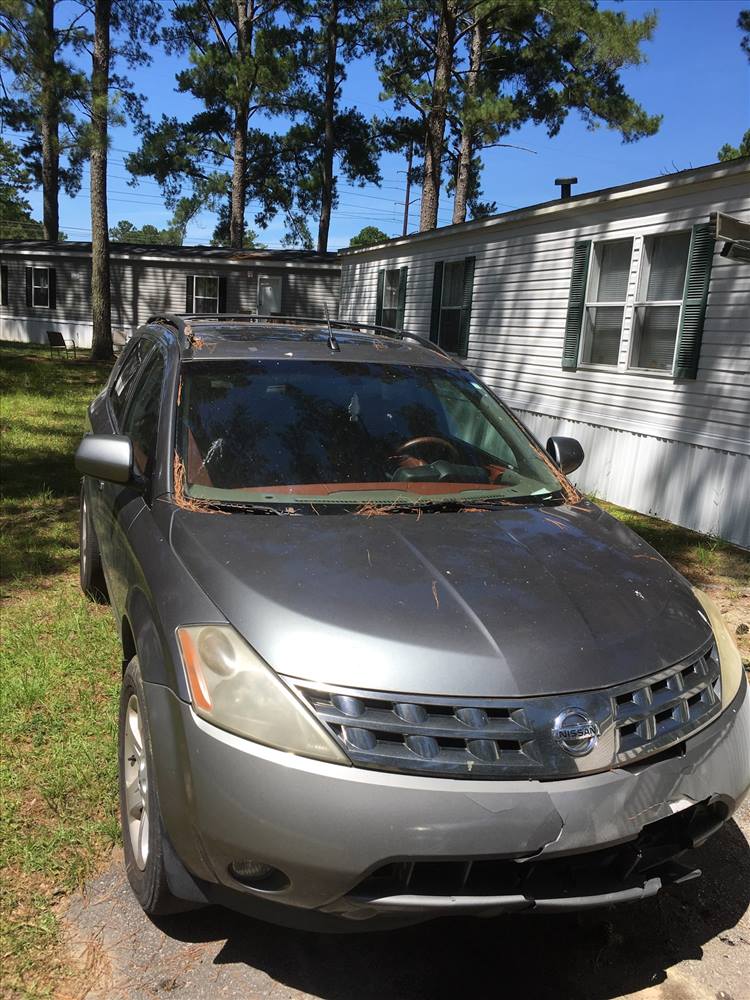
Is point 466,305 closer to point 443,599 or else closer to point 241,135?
point 443,599

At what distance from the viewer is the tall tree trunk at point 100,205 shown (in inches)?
584

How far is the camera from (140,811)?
246 cm

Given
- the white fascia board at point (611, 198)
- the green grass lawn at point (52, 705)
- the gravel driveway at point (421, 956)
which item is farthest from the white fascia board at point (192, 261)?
the gravel driveway at point (421, 956)

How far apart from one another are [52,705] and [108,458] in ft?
4.35

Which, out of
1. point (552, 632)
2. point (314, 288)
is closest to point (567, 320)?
point (552, 632)

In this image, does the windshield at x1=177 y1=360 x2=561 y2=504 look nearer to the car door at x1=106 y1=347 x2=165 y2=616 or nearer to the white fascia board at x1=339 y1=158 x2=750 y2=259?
the car door at x1=106 y1=347 x2=165 y2=616

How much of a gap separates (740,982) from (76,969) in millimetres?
1855

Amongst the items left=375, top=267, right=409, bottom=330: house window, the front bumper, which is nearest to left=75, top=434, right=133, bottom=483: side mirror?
the front bumper

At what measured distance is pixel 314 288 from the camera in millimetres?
25219

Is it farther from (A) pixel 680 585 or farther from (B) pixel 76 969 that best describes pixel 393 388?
(B) pixel 76 969

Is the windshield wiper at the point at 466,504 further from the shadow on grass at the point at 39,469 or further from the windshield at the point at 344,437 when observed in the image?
the shadow on grass at the point at 39,469

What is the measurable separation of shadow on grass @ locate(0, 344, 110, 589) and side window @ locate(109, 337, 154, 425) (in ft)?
5.05

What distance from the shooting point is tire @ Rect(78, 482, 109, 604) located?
14.5ft

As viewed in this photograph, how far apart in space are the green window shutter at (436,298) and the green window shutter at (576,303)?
169 inches
